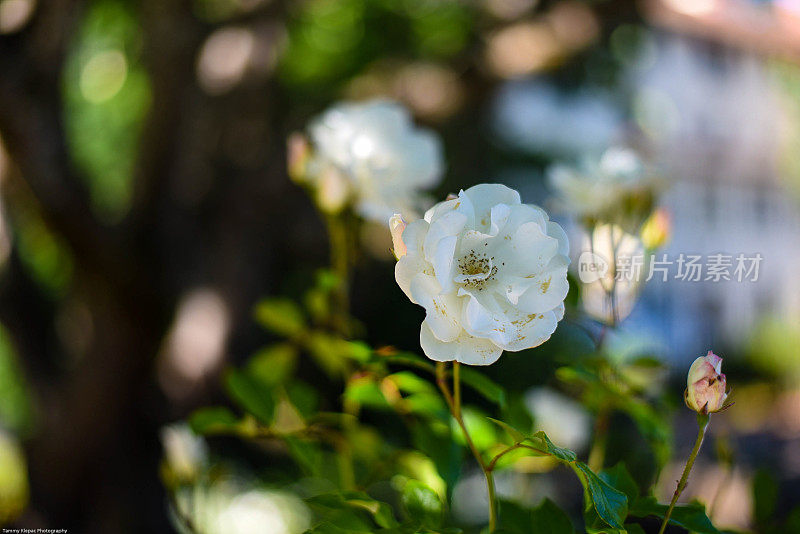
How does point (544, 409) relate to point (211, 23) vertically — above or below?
below

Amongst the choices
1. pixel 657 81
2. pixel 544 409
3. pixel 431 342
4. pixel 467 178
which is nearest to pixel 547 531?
pixel 431 342

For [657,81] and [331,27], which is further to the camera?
[657,81]

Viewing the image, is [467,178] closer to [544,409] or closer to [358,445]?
[544,409]

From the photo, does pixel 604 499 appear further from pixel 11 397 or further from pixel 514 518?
pixel 11 397

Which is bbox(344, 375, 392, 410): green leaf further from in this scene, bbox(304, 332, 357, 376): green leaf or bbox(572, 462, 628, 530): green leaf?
bbox(572, 462, 628, 530): green leaf

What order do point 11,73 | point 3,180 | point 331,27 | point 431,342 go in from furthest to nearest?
point 331,27 < point 3,180 < point 11,73 < point 431,342

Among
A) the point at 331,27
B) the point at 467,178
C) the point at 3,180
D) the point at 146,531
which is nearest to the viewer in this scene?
the point at 3,180

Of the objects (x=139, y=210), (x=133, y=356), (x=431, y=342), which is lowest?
(x=133, y=356)

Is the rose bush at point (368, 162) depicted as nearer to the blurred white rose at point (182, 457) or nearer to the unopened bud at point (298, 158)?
the unopened bud at point (298, 158)
